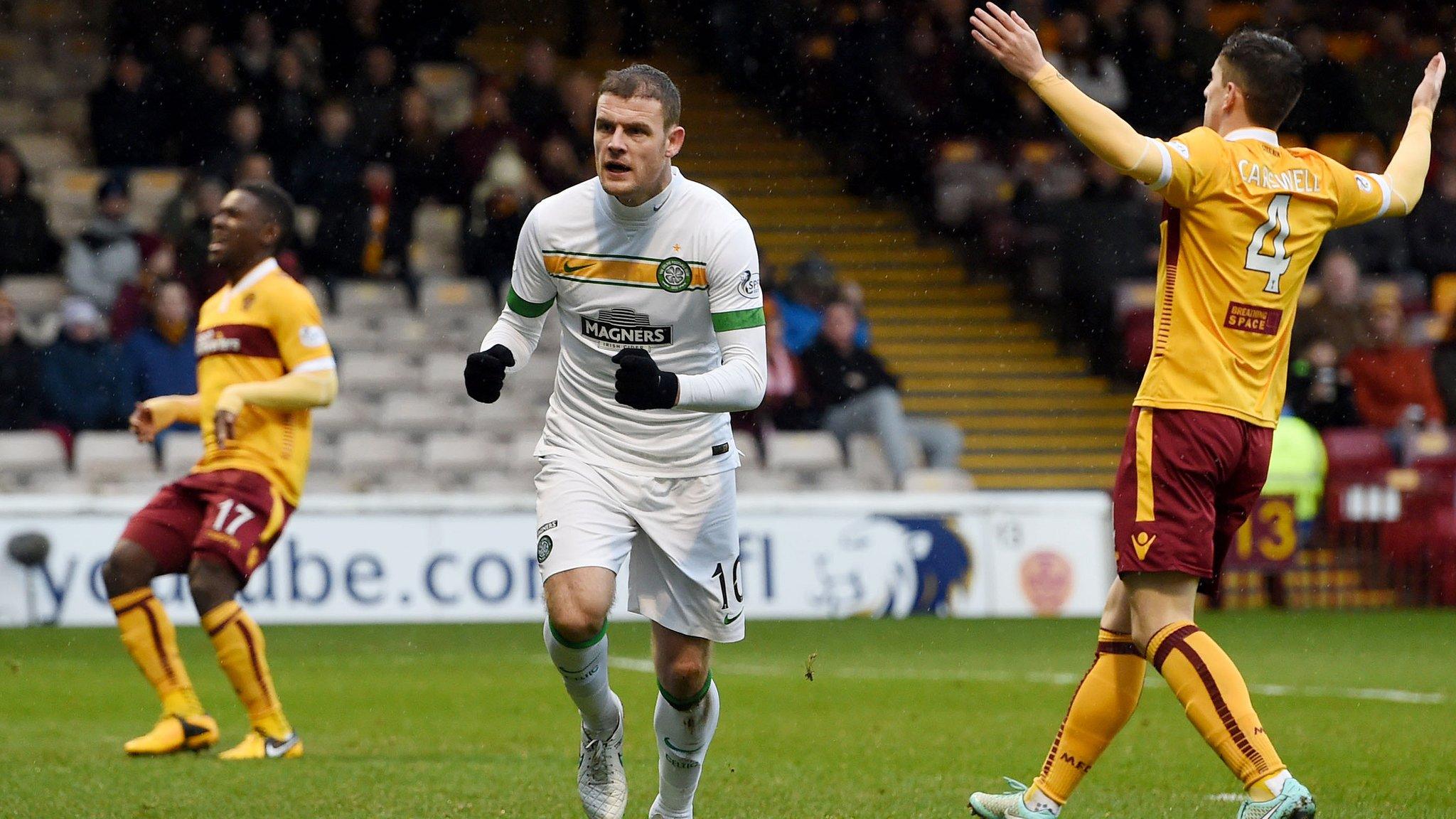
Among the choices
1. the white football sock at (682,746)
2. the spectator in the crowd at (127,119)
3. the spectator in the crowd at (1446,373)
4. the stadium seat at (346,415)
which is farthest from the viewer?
the spectator in the crowd at (1446,373)

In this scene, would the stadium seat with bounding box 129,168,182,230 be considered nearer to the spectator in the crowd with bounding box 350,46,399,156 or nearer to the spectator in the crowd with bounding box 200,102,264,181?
the spectator in the crowd with bounding box 200,102,264,181

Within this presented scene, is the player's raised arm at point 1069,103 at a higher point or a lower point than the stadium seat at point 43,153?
lower

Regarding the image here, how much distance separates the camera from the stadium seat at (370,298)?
16.5m

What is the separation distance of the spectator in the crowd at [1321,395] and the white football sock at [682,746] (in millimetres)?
11066

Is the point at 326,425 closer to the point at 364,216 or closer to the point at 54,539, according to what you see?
the point at 364,216

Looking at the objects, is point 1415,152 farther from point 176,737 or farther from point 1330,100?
point 1330,100

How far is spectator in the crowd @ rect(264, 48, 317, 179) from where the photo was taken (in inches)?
658

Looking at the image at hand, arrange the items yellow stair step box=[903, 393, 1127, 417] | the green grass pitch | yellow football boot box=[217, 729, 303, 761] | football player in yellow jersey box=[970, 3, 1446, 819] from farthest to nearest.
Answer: yellow stair step box=[903, 393, 1127, 417] < yellow football boot box=[217, 729, 303, 761] < the green grass pitch < football player in yellow jersey box=[970, 3, 1446, 819]

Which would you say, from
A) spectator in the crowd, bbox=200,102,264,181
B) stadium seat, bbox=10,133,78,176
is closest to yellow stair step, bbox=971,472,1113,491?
spectator in the crowd, bbox=200,102,264,181

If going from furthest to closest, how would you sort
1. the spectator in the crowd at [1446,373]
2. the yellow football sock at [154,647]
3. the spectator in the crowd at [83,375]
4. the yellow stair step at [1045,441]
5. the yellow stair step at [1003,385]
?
the yellow stair step at [1003,385] < the yellow stair step at [1045,441] < the spectator in the crowd at [1446,373] < the spectator in the crowd at [83,375] < the yellow football sock at [154,647]

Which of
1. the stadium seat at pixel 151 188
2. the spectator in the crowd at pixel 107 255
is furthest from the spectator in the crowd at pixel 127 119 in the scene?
the spectator in the crowd at pixel 107 255

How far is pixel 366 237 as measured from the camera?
16.6 meters

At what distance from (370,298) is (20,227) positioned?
289 cm

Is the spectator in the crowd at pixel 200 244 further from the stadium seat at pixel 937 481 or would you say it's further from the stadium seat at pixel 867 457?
the stadium seat at pixel 937 481
